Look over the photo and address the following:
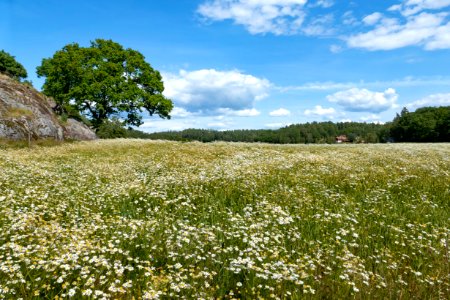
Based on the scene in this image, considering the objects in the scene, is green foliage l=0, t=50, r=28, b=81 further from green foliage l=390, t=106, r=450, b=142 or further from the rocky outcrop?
green foliage l=390, t=106, r=450, b=142

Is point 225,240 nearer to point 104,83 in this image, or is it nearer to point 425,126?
point 104,83

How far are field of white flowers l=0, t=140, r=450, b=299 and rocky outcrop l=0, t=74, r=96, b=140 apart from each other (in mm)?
20937

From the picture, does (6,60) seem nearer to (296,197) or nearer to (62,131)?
(62,131)

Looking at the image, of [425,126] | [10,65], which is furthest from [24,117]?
[425,126]

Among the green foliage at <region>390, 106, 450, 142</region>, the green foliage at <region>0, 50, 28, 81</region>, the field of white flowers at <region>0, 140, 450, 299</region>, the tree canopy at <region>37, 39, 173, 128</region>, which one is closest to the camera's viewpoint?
the field of white flowers at <region>0, 140, 450, 299</region>

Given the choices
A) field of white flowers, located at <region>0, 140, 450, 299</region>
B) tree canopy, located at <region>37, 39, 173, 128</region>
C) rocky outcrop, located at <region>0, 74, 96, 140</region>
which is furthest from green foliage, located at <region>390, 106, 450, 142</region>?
field of white flowers, located at <region>0, 140, 450, 299</region>

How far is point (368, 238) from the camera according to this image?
662 centimetres

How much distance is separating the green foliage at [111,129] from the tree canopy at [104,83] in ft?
4.42

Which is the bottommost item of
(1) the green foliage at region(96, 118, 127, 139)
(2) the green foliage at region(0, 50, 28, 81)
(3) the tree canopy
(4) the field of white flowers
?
(4) the field of white flowers

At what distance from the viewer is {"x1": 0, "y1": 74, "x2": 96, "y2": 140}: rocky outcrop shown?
2967 cm

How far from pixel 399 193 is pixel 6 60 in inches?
3586

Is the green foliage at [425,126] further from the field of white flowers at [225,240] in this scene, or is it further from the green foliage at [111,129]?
the field of white flowers at [225,240]

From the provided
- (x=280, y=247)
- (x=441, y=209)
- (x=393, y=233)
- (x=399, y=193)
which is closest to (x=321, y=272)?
(x=280, y=247)

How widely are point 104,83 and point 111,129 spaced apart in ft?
23.6
